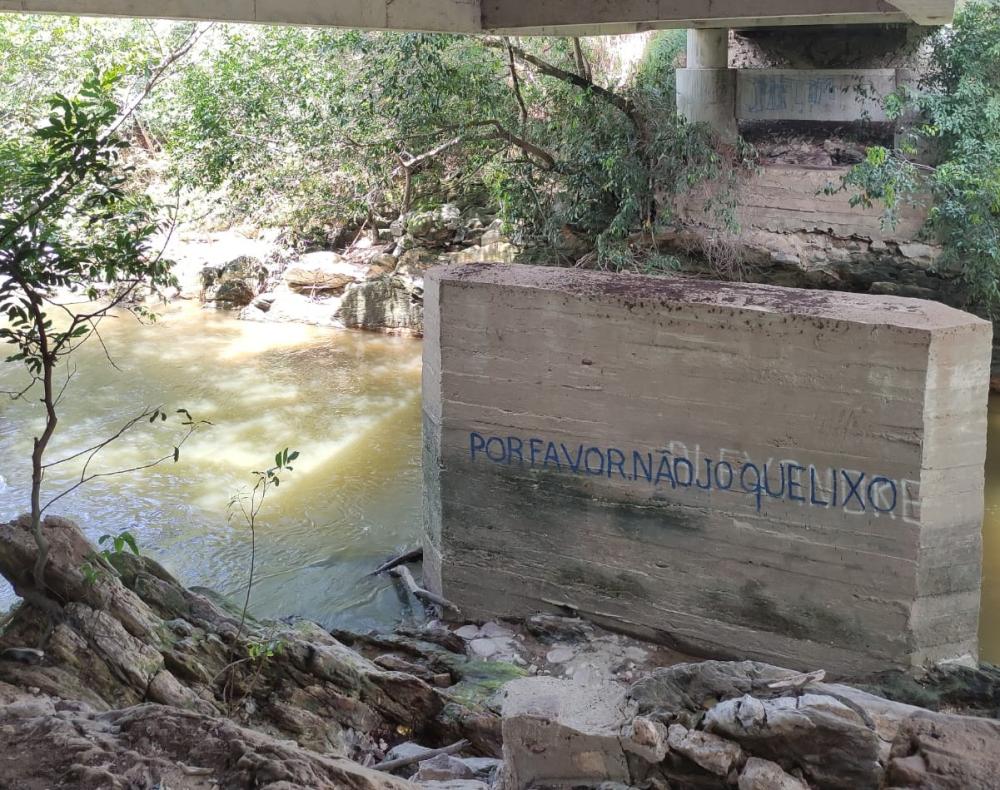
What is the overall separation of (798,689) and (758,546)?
251cm

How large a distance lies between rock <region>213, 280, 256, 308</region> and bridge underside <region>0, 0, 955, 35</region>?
1123cm

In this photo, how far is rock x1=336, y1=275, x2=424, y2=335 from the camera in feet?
59.8

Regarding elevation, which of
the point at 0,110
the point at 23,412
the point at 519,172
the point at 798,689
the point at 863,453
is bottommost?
the point at 23,412

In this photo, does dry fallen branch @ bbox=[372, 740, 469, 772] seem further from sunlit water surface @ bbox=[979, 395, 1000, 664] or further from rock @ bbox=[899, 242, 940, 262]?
rock @ bbox=[899, 242, 940, 262]

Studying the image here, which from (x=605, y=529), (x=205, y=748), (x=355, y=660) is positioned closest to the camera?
(x=205, y=748)

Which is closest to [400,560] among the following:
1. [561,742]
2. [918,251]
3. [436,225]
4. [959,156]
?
[561,742]

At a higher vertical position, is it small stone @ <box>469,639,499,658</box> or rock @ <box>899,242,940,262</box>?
rock @ <box>899,242,940,262</box>

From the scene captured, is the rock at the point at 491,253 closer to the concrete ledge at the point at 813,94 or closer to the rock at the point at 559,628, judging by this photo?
the concrete ledge at the point at 813,94

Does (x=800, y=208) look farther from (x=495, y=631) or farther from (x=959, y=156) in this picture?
(x=495, y=631)

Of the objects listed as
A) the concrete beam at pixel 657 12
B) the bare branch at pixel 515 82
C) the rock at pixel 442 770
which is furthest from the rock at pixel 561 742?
the bare branch at pixel 515 82

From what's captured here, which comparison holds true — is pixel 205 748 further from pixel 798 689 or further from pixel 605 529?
pixel 605 529

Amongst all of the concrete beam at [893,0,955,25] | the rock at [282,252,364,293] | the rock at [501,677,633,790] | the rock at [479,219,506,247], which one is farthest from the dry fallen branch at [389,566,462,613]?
the rock at [282,252,364,293]

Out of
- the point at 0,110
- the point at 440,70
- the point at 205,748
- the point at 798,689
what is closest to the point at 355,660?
the point at 205,748

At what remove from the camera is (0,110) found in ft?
53.4
